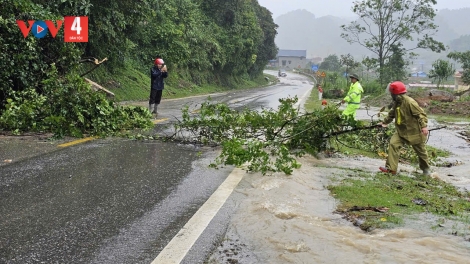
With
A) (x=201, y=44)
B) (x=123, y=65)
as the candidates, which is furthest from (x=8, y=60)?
(x=201, y=44)

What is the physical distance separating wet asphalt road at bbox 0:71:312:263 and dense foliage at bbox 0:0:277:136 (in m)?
1.73

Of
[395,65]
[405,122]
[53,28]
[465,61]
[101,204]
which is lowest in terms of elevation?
[101,204]

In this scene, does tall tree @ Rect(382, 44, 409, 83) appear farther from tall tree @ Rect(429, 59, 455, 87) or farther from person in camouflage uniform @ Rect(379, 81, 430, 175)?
person in camouflage uniform @ Rect(379, 81, 430, 175)

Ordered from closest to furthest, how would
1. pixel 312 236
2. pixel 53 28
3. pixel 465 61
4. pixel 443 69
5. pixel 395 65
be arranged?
1. pixel 312 236
2. pixel 53 28
3. pixel 443 69
4. pixel 465 61
5. pixel 395 65

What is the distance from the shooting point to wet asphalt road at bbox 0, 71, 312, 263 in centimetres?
361

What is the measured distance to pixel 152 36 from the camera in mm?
28953

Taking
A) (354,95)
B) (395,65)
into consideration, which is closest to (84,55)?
(354,95)

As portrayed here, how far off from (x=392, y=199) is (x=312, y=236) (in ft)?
6.07

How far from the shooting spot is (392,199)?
558 cm

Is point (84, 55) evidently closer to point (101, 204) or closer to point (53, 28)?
point (53, 28)

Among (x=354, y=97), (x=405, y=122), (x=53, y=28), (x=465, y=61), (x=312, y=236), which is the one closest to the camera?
(x=312, y=236)

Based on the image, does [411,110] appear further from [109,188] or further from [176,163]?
[109,188]

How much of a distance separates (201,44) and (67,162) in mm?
33100

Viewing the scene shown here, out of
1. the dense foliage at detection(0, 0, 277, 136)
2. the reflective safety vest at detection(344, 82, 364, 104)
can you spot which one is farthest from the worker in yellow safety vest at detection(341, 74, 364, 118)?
the dense foliage at detection(0, 0, 277, 136)
